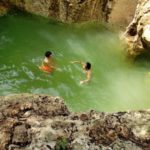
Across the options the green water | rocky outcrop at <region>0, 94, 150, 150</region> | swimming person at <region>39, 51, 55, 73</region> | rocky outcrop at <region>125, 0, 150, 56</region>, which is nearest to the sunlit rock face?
the green water

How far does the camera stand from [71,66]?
12711mm

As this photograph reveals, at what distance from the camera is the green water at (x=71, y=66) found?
11364 mm

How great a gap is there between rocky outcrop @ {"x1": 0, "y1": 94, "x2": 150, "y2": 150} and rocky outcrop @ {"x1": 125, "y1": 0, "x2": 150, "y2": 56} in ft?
21.5

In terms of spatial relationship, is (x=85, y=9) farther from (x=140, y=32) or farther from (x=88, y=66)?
(x=88, y=66)

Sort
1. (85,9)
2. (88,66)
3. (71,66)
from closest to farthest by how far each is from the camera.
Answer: (88,66) → (71,66) → (85,9)

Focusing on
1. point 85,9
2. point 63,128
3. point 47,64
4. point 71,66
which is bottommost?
point 71,66

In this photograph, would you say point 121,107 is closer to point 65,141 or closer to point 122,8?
point 122,8

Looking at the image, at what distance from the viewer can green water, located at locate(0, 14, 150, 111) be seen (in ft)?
37.3

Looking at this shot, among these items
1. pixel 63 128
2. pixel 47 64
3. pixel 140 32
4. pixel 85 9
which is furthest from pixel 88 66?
pixel 63 128

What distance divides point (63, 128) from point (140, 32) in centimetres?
798

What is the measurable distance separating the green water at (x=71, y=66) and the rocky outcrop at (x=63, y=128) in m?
4.60

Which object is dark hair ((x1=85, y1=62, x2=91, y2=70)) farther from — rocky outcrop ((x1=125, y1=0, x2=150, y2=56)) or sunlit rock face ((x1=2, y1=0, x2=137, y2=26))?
sunlit rock face ((x1=2, y1=0, x2=137, y2=26))

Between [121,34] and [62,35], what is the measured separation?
7.91 ft

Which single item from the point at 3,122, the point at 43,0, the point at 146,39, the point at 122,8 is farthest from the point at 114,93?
the point at 3,122
